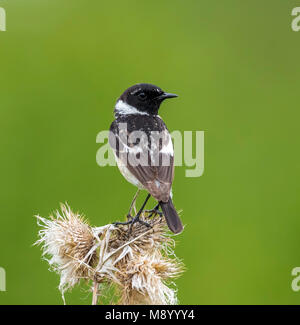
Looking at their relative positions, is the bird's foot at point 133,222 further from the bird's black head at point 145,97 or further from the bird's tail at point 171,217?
the bird's black head at point 145,97

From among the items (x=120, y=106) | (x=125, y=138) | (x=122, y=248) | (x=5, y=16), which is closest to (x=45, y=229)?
(x=122, y=248)

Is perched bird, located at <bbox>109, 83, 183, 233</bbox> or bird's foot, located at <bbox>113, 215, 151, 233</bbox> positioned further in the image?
perched bird, located at <bbox>109, 83, 183, 233</bbox>

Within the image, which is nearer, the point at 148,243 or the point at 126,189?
the point at 148,243

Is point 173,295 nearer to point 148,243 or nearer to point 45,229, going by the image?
point 148,243

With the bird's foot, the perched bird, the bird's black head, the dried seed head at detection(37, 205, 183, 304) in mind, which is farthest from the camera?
the bird's black head

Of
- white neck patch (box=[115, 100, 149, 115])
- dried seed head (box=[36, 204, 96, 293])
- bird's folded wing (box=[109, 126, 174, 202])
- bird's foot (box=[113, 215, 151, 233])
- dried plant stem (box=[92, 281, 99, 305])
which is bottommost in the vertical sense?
dried plant stem (box=[92, 281, 99, 305])

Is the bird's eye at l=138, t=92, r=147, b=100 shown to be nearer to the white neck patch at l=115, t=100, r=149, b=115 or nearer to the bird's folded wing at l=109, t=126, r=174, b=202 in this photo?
the white neck patch at l=115, t=100, r=149, b=115

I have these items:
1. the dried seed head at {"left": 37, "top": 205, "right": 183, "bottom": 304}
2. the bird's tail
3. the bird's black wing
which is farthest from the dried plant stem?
A: the bird's black wing

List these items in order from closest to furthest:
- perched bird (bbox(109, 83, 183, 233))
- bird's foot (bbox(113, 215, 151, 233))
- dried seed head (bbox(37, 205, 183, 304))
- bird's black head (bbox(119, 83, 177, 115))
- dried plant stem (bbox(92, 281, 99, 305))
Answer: dried plant stem (bbox(92, 281, 99, 305)) < dried seed head (bbox(37, 205, 183, 304)) < bird's foot (bbox(113, 215, 151, 233)) < perched bird (bbox(109, 83, 183, 233)) < bird's black head (bbox(119, 83, 177, 115))

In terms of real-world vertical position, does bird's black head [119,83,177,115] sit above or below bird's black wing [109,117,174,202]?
above

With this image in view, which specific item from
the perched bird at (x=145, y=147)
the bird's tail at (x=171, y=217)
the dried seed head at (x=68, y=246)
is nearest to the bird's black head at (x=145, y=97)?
the perched bird at (x=145, y=147)
